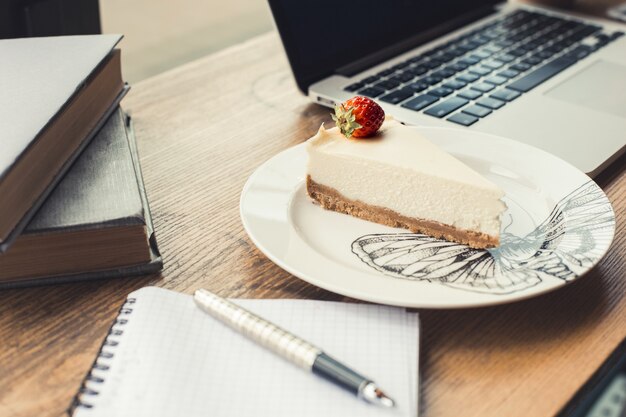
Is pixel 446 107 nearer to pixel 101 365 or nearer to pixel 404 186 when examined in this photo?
pixel 404 186

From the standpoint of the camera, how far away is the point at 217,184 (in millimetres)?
817

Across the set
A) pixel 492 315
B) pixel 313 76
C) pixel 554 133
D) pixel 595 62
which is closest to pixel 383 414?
pixel 492 315

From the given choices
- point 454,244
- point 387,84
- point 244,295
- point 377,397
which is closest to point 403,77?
point 387,84

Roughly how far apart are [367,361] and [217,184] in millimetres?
362

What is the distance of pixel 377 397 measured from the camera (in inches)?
19.0

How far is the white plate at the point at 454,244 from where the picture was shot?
1.92ft

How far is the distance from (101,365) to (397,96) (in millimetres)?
598

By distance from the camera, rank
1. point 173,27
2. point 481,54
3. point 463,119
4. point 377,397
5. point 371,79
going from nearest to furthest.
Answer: point 377,397 → point 463,119 → point 371,79 → point 481,54 → point 173,27

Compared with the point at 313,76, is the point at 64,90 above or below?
above

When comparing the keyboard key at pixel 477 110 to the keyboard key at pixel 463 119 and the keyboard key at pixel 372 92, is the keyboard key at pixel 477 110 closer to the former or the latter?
the keyboard key at pixel 463 119

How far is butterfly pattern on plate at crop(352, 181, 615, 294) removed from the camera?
0.60 m

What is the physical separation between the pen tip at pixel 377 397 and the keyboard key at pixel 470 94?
1.92ft

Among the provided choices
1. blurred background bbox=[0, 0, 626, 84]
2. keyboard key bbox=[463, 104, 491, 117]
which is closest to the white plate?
keyboard key bbox=[463, 104, 491, 117]

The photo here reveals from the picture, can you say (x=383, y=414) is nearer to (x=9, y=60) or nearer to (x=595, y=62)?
(x=9, y=60)
